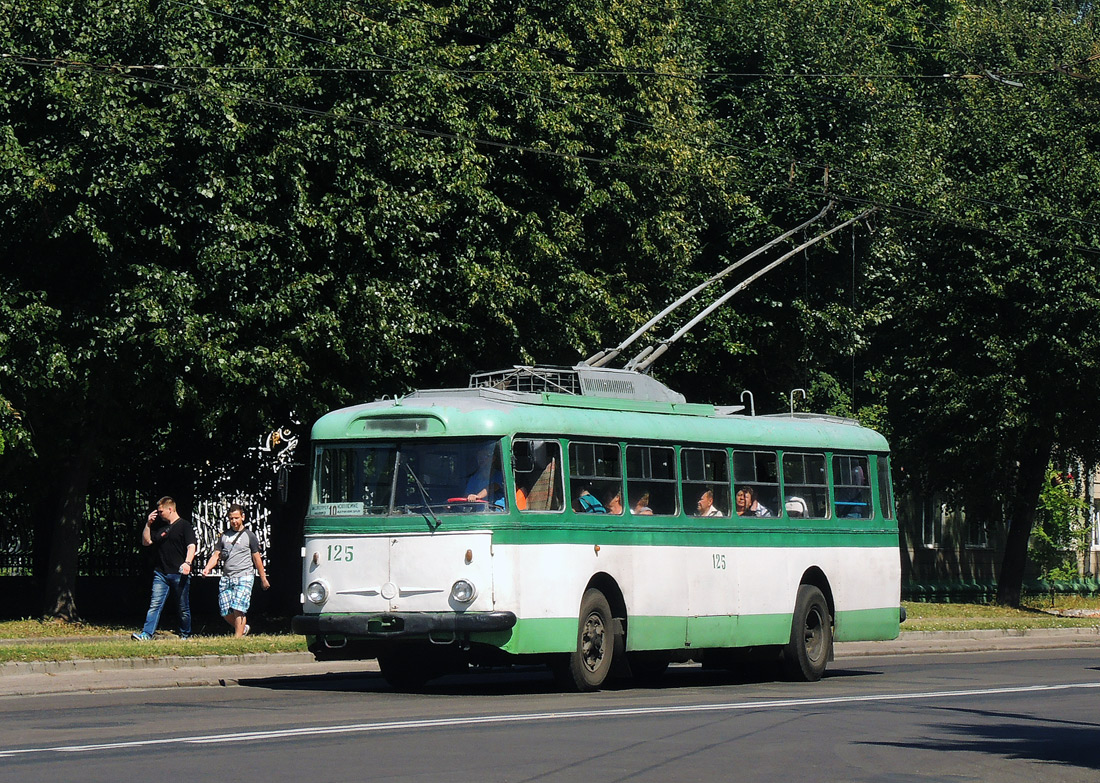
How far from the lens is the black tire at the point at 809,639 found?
18795 mm

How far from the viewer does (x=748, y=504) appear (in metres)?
18.6

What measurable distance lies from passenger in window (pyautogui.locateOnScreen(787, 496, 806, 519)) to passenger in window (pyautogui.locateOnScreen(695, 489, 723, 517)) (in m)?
1.26

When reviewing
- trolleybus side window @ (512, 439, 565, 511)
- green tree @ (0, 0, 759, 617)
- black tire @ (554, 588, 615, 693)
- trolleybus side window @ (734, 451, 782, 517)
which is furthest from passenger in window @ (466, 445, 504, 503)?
green tree @ (0, 0, 759, 617)

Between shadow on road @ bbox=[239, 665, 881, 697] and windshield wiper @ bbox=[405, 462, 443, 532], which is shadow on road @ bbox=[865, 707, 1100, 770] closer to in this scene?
shadow on road @ bbox=[239, 665, 881, 697]

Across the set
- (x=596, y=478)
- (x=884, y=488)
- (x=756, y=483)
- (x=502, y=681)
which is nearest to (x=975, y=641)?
(x=884, y=488)

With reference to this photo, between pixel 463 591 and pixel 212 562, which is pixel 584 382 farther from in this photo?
pixel 212 562

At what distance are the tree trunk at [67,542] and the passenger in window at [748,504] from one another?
1146cm

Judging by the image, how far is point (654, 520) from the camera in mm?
17250

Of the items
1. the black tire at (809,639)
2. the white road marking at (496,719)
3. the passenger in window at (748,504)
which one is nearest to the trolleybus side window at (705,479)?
the passenger in window at (748,504)

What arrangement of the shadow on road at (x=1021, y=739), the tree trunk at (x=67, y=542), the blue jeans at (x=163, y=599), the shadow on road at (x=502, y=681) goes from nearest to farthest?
the shadow on road at (x=1021, y=739) → the shadow on road at (x=502, y=681) → the blue jeans at (x=163, y=599) → the tree trunk at (x=67, y=542)

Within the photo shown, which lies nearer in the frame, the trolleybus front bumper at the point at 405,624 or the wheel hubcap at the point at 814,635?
the trolleybus front bumper at the point at 405,624

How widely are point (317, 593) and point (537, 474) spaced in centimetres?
230

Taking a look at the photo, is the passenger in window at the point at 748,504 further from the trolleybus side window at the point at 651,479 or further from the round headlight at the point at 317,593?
the round headlight at the point at 317,593

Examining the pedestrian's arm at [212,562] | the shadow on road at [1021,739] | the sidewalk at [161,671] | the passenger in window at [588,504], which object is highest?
the passenger in window at [588,504]
